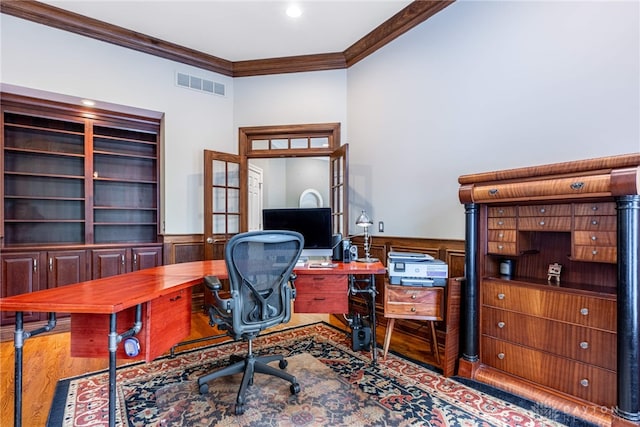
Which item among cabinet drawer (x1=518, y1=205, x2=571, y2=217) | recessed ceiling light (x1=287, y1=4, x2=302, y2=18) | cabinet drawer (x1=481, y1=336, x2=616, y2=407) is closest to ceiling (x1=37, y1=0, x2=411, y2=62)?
recessed ceiling light (x1=287, y1=4, x2=302, y2=18)

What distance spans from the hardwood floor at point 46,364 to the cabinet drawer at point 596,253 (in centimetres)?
134

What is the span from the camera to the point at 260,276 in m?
2.00

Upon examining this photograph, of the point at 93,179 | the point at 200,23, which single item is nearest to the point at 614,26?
the point at 200,23

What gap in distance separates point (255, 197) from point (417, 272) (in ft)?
13.1

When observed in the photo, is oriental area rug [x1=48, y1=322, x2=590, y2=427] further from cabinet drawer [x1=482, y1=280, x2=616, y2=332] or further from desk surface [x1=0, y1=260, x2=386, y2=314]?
desk surface [x1=0, y1=260, x2=386, y2=314]

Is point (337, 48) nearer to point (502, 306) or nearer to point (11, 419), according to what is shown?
point (502, 306)

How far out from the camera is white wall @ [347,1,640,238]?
1.95 meters

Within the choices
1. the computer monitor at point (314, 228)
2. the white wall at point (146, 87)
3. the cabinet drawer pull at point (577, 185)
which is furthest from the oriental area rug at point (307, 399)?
the white wall at point (146, 87)

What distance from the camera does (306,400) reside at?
6.56 ft

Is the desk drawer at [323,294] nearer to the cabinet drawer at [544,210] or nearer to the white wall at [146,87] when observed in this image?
the cabinet drawer at [544,210]

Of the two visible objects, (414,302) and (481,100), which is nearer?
(414,302)

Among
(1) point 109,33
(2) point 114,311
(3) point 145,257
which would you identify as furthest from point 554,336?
(1) point 109,33

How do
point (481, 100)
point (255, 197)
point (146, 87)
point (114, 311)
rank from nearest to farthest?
point (114, 311) < point (481, 100) < point (146, 87) < point (255, 197)

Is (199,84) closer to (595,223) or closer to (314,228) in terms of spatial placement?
(314,228)
